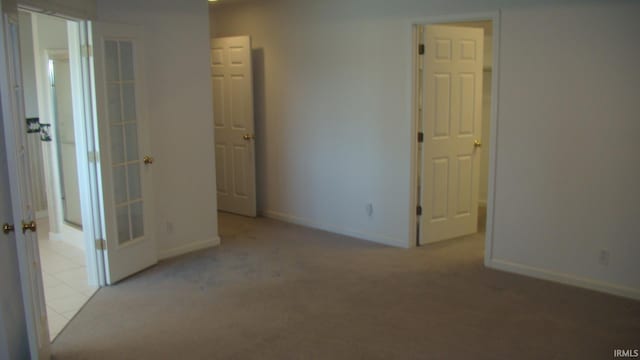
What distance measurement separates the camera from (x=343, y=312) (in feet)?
13.0


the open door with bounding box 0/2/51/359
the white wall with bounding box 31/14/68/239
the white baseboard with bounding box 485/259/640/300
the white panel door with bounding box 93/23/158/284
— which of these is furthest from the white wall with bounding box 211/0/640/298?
the open door with bounding box 0/2/51/359

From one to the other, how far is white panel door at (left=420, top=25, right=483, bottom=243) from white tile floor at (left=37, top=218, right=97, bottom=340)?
3104 millimetres

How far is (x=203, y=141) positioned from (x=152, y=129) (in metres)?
0.57

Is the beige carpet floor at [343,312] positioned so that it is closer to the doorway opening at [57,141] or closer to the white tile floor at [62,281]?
the white tile floor at [62,281]

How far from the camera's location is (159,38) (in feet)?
16.4

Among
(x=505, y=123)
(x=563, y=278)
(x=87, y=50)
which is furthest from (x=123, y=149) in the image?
(x=563, y=278)

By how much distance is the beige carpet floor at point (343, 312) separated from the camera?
3.44 metres

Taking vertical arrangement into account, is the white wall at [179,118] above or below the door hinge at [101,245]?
above

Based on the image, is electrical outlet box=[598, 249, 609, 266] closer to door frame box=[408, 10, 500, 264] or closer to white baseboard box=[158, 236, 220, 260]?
door frame box=[408, 10, 500, 264]

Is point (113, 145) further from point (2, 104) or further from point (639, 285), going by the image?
point (639, 285)

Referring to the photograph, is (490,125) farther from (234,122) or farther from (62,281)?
(62,281)

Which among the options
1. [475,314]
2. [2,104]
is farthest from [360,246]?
[2,104]

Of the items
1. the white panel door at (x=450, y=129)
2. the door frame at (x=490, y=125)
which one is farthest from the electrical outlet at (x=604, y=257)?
the white panel door at (x=450, y=129)

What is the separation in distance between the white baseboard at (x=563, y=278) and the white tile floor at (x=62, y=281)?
3.34 m
